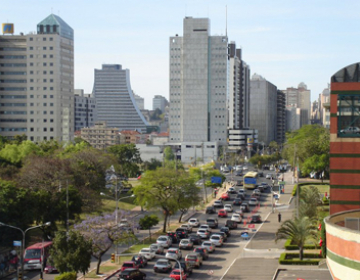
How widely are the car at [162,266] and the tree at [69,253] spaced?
670 cm

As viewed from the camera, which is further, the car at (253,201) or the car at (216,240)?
the car at (253,201)

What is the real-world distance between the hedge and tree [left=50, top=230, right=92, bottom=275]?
16.9 meters

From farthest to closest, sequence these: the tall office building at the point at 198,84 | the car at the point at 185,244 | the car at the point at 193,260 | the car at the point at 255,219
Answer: the tall office building at the point at 198,84 < the car at the point at 255,219 < the car at the point at 185,244 < the car at the point at 193,260

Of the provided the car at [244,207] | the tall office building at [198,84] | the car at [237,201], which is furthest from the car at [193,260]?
the tall office building at [198,84]

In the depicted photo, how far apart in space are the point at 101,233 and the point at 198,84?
13211 centimetres

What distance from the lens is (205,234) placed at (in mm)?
65875

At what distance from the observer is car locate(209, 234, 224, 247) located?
6156 centimetres

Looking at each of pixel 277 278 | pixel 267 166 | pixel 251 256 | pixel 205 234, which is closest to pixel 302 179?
pixel 267 166

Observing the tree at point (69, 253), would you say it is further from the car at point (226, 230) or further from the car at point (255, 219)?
the car at point (255, 219)

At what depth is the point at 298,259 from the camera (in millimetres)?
53344

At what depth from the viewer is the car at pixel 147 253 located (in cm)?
5531

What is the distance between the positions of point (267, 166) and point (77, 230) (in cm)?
10847

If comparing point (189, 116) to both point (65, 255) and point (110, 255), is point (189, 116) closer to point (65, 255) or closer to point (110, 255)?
point (110, 255)

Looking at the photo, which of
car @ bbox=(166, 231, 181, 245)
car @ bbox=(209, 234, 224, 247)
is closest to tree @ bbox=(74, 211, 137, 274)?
car @ bbox=(166, 231, 181, 245)
